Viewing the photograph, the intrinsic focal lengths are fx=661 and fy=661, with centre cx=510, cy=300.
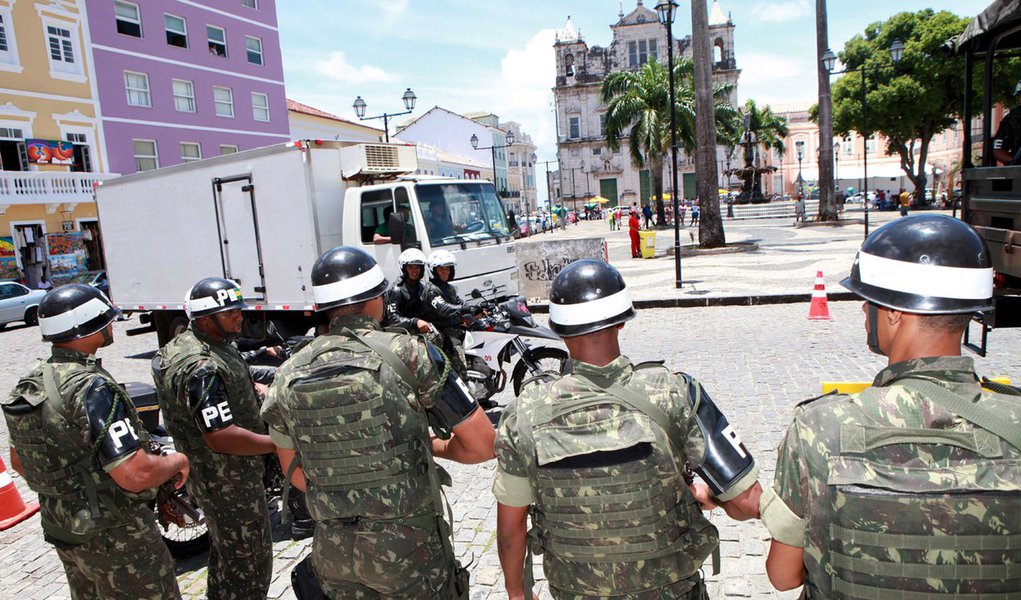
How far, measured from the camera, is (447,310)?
638 cm

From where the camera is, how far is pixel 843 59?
38969 mm

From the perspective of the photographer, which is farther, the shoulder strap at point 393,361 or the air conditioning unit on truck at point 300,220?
the air conditioning unit on truck at point 300,220

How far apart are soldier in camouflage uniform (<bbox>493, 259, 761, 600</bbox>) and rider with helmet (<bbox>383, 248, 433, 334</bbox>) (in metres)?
4.45

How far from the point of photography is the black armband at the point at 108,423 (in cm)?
264

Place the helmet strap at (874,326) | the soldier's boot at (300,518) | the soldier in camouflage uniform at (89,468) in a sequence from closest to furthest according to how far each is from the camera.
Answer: the helmet strap at (874,326) < the soldier in camouflage uniform at (89,468) < the soldier's boot at (300,518)

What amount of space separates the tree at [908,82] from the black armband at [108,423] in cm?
3846

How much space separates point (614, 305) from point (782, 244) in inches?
872

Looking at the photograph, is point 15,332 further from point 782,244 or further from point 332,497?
point 782,244

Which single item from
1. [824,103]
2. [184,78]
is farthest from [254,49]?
[824,103]

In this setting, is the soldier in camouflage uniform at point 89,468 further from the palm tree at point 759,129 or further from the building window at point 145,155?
the palm tree at point 759,129

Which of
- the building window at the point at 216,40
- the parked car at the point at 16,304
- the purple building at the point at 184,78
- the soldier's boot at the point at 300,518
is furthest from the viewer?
the building window at the point at 216,40

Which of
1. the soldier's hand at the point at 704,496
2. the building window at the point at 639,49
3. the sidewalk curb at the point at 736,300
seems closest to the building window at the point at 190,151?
the sidewalk curb at the point at 736,300

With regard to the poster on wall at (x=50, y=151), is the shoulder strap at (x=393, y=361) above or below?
→ below

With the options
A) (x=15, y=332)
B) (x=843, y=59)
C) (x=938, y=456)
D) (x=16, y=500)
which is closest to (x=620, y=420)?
(x=938, y=456)
